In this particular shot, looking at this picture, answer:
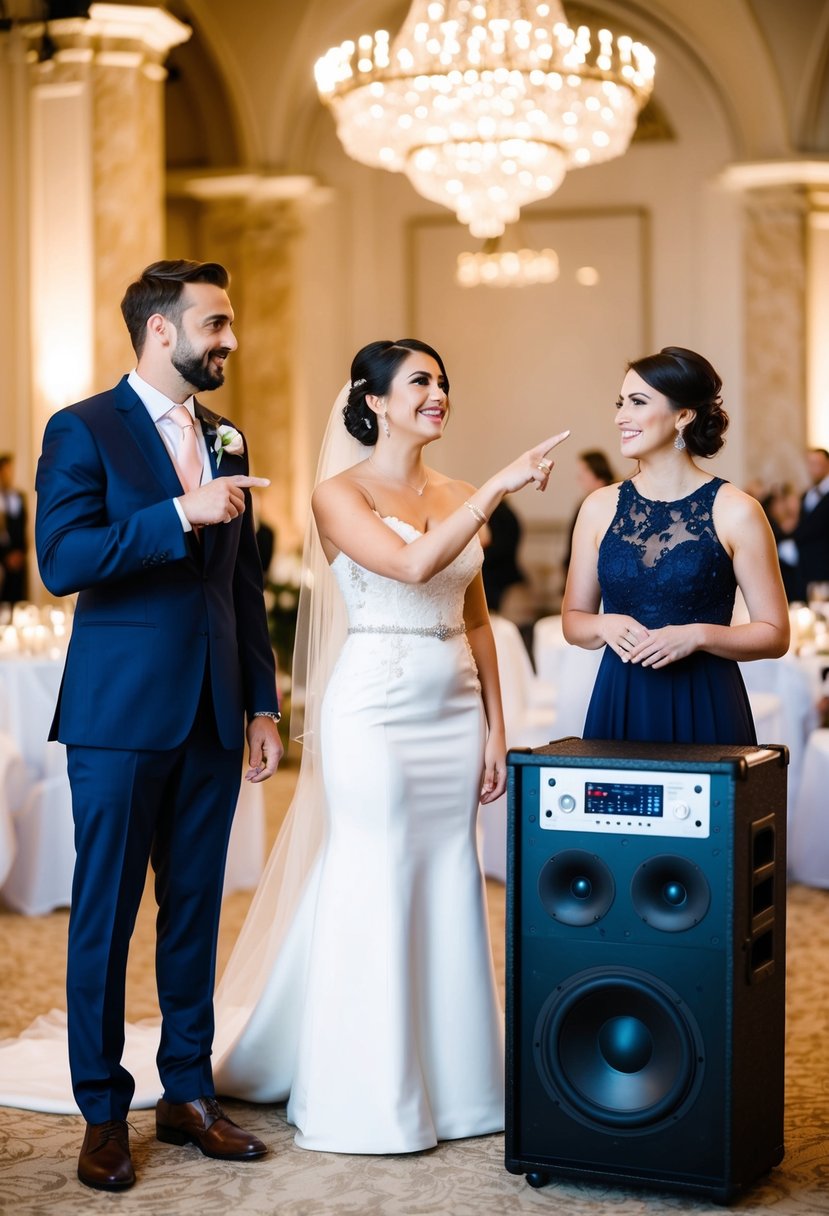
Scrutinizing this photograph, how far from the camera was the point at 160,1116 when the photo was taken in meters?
3.53

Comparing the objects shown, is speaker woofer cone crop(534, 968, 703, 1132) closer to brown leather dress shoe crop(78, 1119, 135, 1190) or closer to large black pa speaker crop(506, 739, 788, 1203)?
large black pa speaker crop(506, 739, 788, 1203)

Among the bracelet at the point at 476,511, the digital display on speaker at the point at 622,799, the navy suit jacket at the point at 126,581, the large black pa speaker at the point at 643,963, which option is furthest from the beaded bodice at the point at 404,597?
the digital display on speaker at the point at 622,799

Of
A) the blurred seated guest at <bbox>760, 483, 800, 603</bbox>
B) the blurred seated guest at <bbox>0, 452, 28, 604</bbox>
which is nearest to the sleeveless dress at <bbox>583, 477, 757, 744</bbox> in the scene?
the blurred seated guest at <bbox>760, 483, 800, 603</bbox>

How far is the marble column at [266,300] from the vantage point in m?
13.9

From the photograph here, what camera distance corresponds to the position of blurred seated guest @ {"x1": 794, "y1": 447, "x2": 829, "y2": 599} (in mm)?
10477

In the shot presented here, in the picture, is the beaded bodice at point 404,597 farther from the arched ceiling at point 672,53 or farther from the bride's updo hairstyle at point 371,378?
the arched ceiling at point 672,53

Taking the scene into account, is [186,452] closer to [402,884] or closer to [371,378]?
[371,378]

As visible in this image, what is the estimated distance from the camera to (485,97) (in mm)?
8047

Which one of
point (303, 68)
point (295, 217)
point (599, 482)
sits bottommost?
point (599, 482)

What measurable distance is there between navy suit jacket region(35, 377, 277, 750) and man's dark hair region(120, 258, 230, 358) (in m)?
0.14

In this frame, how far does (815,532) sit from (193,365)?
25.9 ft

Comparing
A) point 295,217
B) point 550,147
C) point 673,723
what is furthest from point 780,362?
point 673,723

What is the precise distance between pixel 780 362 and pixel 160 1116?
11.3 meters

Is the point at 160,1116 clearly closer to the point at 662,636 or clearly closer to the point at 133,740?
the point at 133,740
